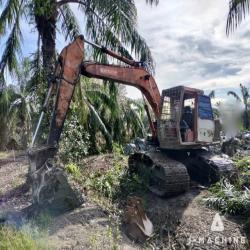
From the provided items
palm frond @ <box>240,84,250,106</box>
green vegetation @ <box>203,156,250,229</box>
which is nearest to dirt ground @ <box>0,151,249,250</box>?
green vegetation @ <box>203,156,250,229</box>

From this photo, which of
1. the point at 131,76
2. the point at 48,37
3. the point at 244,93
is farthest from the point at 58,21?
the point at 244,93

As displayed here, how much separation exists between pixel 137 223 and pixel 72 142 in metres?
7.23

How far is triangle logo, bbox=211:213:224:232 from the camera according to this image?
8.05 metres

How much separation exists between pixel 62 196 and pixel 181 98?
12.8 ft

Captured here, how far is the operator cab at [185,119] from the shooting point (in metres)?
10.4

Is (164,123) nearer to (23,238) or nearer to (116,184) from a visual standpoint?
(116,184)

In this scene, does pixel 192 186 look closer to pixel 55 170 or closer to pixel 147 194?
pixel 147 194

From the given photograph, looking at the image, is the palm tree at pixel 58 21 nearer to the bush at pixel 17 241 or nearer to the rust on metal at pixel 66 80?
the rust on metal at pixel 66 80

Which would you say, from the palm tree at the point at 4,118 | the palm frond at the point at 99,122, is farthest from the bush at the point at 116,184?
the palm tree at the point at 4,118

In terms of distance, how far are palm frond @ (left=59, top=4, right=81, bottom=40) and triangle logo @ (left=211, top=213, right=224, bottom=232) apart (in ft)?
26.5

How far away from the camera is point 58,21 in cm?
1284

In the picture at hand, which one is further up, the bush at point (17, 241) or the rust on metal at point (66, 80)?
the rust on metal at point (66, 80)

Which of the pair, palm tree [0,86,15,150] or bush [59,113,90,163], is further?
palm tree [0,86,15,150]

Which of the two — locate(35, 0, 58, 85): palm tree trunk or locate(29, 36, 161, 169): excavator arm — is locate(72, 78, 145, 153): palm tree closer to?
locate(35, 0, 58, 85): palm tree trunk
